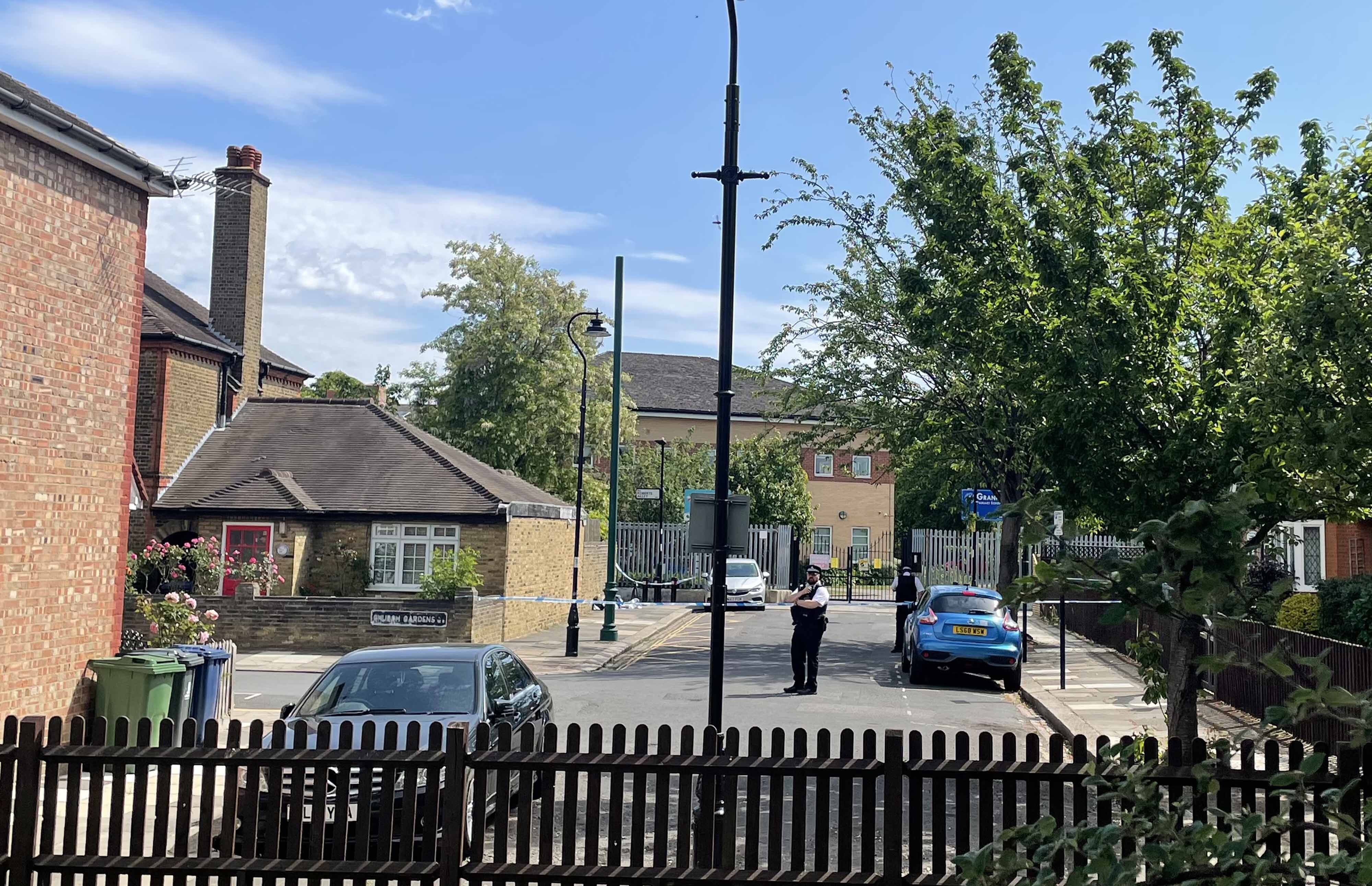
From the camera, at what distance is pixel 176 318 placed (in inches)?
1176

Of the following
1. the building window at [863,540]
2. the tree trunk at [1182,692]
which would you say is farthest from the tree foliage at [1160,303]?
the building window at [863,540]

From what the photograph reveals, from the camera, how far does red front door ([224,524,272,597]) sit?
26.3 meters

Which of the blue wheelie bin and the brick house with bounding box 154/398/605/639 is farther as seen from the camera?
the brick house with bounding box 154/398/605/639

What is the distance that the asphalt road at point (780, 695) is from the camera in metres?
15.0

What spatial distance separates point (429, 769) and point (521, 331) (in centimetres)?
3963

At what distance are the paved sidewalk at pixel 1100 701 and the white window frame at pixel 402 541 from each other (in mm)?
12665

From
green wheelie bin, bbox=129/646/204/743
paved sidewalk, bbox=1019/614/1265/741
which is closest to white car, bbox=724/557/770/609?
paved sidewalk, bbox=1019/614/1265/741

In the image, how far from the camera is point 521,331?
44625 millimetres

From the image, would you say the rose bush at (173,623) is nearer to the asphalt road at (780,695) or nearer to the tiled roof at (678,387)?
the asphalt road at (780,695)

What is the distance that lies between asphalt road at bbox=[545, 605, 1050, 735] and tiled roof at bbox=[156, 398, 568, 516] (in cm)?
617

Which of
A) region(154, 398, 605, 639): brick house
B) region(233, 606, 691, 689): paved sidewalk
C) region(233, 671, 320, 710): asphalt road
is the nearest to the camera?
region(233, 671, 320, 710): asphalt road

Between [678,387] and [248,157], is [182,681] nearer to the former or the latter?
[248,157]

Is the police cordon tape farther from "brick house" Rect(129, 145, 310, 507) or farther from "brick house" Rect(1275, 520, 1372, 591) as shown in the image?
"brick house" Rect(129, 145, 310, 507)

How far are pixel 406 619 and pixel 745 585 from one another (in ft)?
52.2
